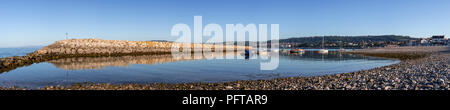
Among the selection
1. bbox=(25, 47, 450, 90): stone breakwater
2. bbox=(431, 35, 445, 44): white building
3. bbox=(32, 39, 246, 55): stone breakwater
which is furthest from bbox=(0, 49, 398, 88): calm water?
bbox=(431, 35, 445, 44): white building

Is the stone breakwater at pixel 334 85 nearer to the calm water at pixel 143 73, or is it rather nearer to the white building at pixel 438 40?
the calm water at pixel 143 73

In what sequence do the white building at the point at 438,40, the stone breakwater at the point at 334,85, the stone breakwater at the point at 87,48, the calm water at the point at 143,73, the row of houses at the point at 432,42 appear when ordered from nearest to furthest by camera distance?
1. the stone breakwater at the point at 334,85
2. the calm water at the point at 143,73
3. the stone breakwater at the point at 87,48
4. the row of houses at the point at 432,42
5. the white building at the point at 438,40

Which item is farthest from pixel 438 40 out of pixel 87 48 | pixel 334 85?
pixel 87 48

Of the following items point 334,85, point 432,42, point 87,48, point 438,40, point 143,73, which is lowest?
point 143,73

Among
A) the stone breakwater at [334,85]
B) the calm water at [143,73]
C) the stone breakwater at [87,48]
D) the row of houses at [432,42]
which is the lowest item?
the calm water at [143,73]

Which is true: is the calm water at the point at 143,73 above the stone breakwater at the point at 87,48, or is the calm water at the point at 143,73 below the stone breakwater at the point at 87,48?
below

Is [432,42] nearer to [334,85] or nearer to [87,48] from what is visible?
[334,85]

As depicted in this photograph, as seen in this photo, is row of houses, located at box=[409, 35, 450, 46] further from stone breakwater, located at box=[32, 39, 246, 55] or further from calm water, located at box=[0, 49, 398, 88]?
stone breakwater, located at box=[32, 39, 246, 55]

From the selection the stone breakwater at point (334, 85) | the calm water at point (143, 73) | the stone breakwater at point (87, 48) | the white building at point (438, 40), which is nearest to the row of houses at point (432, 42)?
the white building at point (438, 40)

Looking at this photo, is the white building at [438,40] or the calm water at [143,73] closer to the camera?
the calm water at [143,73]

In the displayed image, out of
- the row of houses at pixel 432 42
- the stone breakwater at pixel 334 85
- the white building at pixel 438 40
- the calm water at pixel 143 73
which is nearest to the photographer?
the stone breakwater at pixel 334 85
